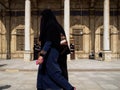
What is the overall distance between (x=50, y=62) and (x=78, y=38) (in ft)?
87.7

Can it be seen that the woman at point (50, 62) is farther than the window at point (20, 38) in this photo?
No

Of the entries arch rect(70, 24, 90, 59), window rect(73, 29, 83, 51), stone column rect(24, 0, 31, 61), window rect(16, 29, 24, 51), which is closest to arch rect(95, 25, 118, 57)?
arch rect(70, 24, 90, 59)

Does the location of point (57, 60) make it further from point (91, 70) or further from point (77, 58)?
point (77, 58)

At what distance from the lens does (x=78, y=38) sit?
110 ft

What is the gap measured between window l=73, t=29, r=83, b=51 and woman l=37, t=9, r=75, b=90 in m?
26.5

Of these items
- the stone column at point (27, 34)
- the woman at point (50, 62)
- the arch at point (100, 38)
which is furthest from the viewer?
the arch at point (100, 38)

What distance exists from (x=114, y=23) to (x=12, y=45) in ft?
36.1

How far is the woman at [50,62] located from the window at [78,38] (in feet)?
87.0

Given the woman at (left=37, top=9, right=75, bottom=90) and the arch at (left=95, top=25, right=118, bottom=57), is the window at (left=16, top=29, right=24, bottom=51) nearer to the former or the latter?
the arch at (left=95, top=25, right=118, bottom=57)

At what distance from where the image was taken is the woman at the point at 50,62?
22.7ft

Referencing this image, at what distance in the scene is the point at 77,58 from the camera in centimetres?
3350

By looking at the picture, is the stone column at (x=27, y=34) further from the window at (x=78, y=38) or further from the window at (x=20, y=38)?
the window at (x=78, y=38)

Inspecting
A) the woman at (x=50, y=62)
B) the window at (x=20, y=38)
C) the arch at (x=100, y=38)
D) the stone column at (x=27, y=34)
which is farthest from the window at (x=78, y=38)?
the woman at (x=50, y=62)

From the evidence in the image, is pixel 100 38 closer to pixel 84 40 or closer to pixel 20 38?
pixel 84 40
